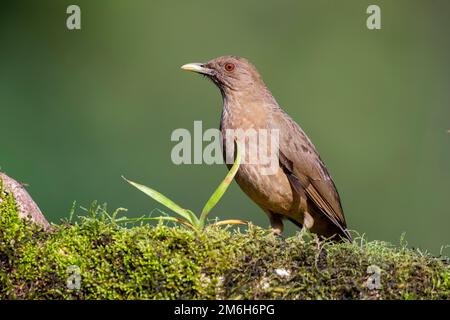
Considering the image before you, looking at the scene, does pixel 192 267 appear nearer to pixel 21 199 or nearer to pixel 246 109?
pixel 21 199

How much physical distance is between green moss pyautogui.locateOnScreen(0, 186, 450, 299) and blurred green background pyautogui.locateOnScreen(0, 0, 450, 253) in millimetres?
4715

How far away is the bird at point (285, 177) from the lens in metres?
5.05

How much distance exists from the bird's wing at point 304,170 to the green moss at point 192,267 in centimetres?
188

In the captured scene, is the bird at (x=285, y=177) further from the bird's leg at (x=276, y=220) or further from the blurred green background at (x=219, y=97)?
the blurred green background at (x=219, y=97)

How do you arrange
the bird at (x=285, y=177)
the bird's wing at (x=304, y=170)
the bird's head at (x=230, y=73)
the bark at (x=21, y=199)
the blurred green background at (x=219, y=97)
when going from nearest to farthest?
1. the bark at (x=21, y=199)
2. the bird at (x=285, y=177)
3. the bird's wing at (x=304, y=170)
4. the bird's head at (x=230, y=73)
5. the blurred green background at (x=219, y=97)

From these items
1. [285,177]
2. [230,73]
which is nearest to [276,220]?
[285,177]

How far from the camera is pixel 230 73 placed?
5.71 m

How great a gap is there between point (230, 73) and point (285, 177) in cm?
106

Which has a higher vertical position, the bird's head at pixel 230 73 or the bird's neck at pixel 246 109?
the bird's head at pixel 230 73

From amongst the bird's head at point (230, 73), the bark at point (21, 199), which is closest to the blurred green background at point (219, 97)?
the bird's head at point (230, 73)

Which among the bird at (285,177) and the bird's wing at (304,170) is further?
the bird's wing at (304,170)

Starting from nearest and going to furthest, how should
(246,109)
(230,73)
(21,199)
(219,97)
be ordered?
(21,199) < (246,109) < (230,73) < (219,97)

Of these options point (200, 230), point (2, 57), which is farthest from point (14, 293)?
point (2, 57)
